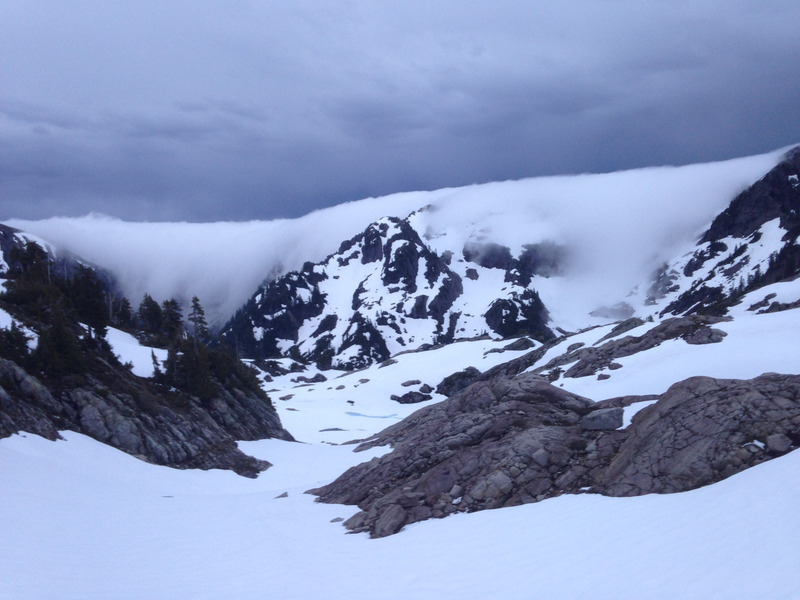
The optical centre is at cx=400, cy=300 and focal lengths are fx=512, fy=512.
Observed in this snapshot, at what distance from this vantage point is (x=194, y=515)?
20219mm

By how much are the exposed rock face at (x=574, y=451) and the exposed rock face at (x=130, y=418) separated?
14.4m

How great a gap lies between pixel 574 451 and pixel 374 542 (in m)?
7.14

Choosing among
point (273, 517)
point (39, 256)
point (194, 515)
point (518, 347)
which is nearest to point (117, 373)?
point (194, 515)

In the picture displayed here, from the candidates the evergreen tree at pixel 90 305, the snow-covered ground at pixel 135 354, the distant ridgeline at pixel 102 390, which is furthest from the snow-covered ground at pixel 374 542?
the snow-covered ground at pixel 135 354

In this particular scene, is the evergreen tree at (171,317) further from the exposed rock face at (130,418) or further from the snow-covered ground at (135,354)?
the exposed rock face at (130,418)

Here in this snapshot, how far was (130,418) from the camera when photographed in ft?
102

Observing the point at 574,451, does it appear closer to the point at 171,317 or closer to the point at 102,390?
the point at 102,390

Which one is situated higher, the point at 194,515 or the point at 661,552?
the point at 661,552

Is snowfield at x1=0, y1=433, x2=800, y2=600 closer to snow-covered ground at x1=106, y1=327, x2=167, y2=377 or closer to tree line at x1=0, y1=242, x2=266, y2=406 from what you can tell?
tree line at x1=0, y1=242, x2=266, y2=406

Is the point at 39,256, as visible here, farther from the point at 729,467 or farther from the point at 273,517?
the point at 729,467

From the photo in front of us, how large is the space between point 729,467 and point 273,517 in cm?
1538

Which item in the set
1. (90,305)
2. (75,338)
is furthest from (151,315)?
(75,338)

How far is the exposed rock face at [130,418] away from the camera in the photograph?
1035 inches

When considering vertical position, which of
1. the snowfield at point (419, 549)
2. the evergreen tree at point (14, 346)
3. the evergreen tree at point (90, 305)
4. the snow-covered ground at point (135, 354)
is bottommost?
the snowfield at point (419, 549)
